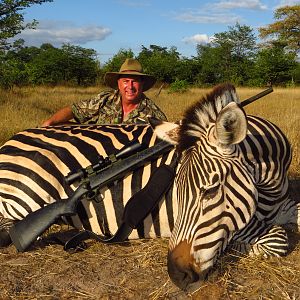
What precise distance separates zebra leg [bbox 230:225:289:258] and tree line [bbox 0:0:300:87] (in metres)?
22.8

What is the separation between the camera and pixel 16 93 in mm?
16031

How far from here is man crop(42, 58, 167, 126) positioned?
495cm

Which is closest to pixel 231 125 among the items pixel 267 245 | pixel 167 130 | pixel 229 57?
pixel 167 130

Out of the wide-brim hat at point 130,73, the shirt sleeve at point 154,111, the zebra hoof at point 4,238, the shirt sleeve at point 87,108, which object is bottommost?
the zebra hoof at point 4,238

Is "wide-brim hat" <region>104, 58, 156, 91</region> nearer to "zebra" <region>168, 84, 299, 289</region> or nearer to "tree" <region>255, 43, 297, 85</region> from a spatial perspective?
"zebra" <region>168, 84, 299, 289</region>

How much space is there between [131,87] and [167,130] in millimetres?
2327

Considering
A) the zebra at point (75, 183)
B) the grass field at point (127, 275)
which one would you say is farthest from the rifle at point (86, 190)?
the grass field at point (127, 275)

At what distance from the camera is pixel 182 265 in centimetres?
225

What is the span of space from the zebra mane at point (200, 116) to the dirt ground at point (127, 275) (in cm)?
88

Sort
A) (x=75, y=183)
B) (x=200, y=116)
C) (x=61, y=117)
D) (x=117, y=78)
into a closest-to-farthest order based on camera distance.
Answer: (x=200, y=116), (x=75, y=183), (x=61, y=117), (x=117, y=78)

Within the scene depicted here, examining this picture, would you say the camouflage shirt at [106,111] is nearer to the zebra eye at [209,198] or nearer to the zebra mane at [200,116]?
the zebra mane at [200,116]

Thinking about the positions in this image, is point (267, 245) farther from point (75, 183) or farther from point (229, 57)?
point (229, 57)

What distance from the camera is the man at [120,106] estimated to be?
4.95m

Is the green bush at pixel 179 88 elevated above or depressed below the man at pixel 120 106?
below
